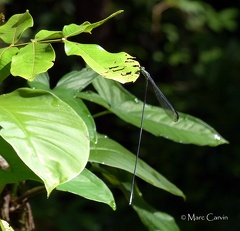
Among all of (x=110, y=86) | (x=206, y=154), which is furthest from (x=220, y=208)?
(x=110, y=86)

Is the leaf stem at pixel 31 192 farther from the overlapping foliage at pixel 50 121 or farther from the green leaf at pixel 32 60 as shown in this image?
the green leaf at pixel 32 60

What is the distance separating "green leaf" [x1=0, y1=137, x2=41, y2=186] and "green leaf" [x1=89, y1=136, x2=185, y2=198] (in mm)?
130

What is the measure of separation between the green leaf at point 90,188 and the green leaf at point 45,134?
115mm

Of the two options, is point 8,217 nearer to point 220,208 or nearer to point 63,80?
point 63,80

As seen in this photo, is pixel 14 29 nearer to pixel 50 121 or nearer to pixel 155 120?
pixel 50 121

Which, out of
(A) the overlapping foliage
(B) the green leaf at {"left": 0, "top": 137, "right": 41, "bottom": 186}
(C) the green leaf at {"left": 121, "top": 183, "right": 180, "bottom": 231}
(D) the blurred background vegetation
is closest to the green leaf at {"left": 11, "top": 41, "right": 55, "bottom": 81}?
(A) the overlapping foliage

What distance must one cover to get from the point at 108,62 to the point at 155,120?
0.41 m

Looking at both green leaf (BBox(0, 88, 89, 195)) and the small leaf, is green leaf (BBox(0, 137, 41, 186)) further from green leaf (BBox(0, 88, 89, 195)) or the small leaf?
the small leaf

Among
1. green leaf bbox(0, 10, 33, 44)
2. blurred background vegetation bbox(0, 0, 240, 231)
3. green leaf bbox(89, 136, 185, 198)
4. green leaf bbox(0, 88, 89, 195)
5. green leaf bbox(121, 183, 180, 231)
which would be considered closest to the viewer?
green leaf bbox(0, 88, 89, 195)

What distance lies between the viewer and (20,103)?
0.76 m

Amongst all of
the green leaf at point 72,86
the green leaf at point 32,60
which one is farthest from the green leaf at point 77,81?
the green leaf at point 32,60

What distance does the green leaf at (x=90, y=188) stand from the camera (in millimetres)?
816

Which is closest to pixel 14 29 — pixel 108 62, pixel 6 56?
pixel 6 56

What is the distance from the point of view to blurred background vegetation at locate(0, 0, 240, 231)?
2.76m
